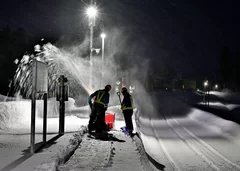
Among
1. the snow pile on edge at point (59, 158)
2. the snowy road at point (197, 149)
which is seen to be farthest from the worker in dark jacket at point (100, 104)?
the snow pile on edge at point (59, 158)

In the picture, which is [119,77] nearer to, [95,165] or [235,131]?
[235,131]

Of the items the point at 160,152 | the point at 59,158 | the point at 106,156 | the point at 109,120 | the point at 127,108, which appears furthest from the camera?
the point at 109,120

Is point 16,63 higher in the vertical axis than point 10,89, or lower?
higher

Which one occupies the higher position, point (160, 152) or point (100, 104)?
point (100, 104)

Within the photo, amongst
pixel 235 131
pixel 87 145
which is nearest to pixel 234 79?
pixel 235 131

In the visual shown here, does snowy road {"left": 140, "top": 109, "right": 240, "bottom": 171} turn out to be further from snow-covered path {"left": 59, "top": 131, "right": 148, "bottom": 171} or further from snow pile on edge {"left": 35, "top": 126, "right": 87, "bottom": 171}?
snow pile on edge {"left": 35, "top": 126, "right": 87, "bottom": 171}

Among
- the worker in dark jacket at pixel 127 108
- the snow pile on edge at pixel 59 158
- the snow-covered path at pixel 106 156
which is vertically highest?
the worker in dark jacket at pixel 127 108

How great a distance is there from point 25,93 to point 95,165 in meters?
35.0

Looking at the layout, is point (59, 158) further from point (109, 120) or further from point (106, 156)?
point (109, 120)

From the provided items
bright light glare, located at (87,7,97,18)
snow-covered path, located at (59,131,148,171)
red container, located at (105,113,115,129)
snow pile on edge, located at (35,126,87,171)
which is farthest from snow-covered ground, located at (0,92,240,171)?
bright light glare, located at (87,7,97,18)

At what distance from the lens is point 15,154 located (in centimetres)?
766

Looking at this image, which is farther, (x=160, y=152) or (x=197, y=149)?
(x=197, y=149)

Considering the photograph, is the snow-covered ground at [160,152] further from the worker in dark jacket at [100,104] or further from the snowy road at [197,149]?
the worker in dark jacket at [100,104]

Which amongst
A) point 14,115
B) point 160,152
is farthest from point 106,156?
point 14,115
